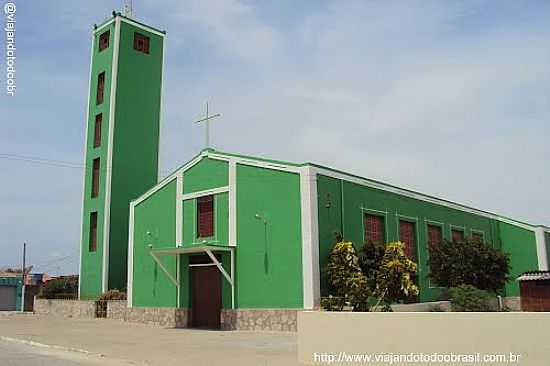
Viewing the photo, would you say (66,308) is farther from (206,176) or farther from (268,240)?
(268,240)

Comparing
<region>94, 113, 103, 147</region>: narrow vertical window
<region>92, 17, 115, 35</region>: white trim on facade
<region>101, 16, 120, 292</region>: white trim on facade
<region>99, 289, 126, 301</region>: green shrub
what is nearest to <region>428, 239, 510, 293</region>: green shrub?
<region>99, 289, 126, 301</region>: green shrub

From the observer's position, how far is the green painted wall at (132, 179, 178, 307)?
1049 inches

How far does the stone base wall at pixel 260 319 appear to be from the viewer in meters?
21.7

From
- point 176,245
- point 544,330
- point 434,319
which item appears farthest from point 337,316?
point 176,245

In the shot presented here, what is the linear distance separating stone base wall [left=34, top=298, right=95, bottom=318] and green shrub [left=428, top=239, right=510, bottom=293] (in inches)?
717

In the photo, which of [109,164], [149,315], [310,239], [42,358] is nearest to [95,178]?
→ [109,164]

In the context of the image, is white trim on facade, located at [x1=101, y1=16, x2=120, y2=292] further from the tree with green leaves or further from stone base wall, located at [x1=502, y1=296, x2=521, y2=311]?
stone base wall, located at [x1=502, y1=296, x2=521, y2=311]

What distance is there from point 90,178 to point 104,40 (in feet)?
29.1

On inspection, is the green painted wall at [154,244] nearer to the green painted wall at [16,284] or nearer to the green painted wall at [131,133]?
the green painted wall at [131,133]

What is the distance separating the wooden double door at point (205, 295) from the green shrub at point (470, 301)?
30.7 feet

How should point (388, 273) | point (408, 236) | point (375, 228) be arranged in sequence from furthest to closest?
point (408, 236) → point (375, 228) → point (388, 273)

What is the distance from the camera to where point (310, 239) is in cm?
2144

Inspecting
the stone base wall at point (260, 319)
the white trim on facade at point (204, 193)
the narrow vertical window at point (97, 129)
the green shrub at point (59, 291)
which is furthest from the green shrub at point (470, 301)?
the green shrub at point (59, 291)

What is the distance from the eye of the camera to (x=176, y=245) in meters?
26.3
